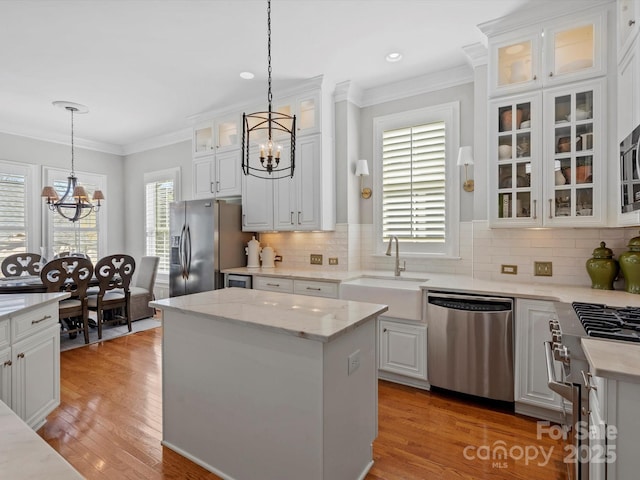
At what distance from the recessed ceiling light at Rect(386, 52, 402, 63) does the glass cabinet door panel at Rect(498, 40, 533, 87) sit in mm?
861

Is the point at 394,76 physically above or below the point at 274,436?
above

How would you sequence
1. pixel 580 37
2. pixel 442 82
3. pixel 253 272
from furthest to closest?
pixel 253 272, pixel 442 82, pixel 580 37

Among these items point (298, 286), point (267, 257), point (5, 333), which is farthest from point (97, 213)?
point (5, 333)

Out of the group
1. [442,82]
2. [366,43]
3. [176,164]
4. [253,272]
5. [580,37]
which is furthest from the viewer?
[176,164]

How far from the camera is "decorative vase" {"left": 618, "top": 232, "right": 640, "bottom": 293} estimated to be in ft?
7.80

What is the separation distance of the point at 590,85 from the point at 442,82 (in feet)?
4.56

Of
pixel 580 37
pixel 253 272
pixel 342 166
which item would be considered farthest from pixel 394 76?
pixel 253 272

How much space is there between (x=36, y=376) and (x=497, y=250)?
11.9 ft

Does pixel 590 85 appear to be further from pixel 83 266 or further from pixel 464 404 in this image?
→ pixel 83 266

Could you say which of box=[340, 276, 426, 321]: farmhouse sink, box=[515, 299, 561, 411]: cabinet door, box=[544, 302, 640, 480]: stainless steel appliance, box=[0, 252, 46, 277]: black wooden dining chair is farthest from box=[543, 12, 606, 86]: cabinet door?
box=[0, 252, 46, 277]: black wooden dining chair

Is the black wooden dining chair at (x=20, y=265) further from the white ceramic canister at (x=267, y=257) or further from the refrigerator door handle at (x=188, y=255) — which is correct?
the white ceramic canister at (x=267, y=257)

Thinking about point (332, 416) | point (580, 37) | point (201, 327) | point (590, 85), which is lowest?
point (332, 416)

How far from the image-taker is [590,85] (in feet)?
8.38

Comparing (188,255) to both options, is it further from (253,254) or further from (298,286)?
(298,286)
